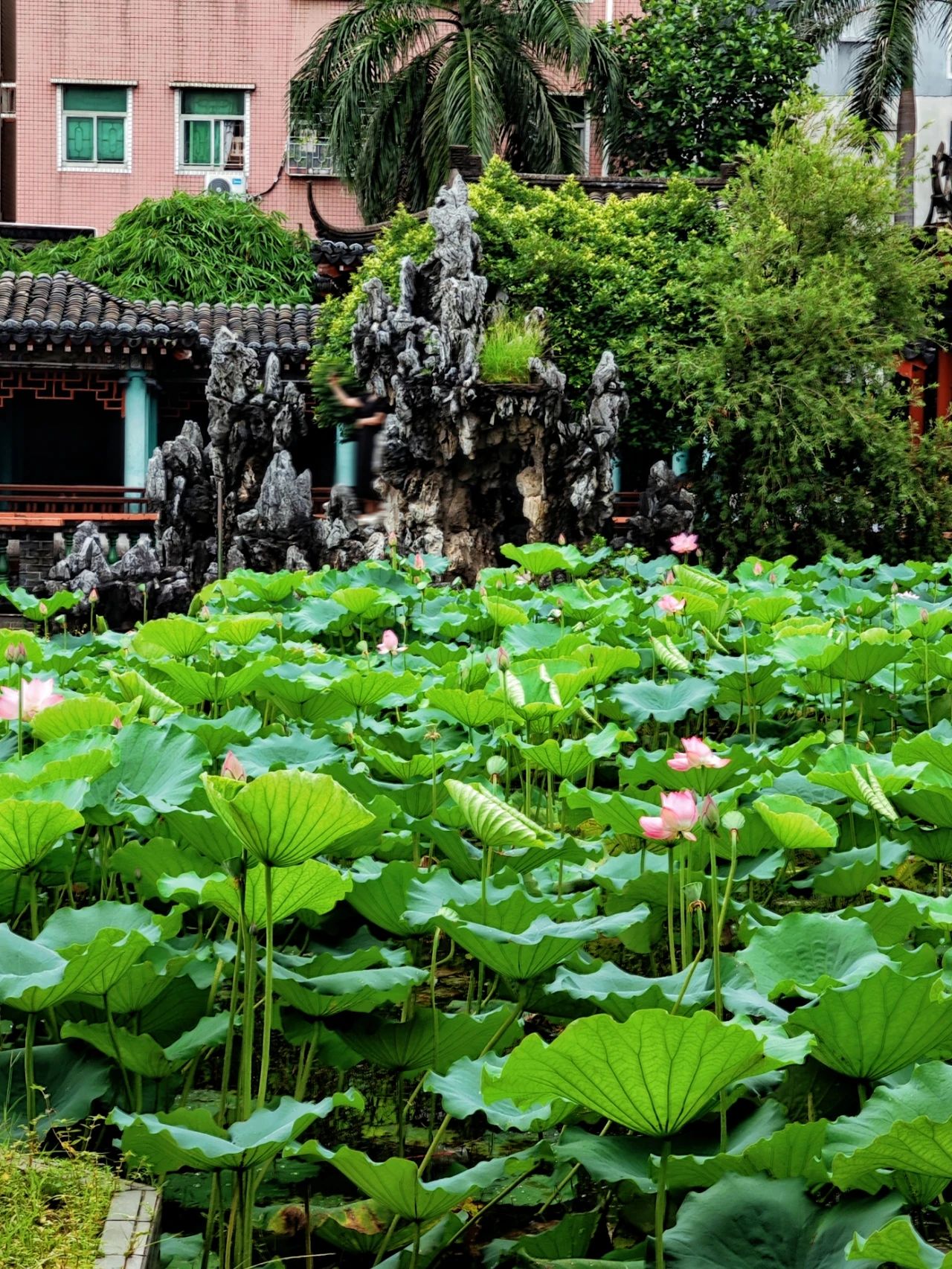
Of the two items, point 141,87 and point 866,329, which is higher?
point 141,87

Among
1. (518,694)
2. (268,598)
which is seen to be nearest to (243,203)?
(268,598)

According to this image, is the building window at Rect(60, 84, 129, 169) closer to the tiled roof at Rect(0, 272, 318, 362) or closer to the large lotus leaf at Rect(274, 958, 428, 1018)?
the tiled roof at Rect(0, 272, 318, 362)

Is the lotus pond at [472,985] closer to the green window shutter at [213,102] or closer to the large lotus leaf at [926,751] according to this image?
the large lotus leaf at [926,751]

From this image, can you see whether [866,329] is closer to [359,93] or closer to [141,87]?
[359,93]

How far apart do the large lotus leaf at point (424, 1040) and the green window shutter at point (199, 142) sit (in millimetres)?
21766

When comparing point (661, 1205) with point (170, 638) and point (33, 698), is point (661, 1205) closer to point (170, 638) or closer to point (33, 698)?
point (33, 698)

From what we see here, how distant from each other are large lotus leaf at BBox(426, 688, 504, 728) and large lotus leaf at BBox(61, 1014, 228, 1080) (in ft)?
4.64

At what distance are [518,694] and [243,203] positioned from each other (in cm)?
1864

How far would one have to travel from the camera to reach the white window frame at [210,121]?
22.0 m

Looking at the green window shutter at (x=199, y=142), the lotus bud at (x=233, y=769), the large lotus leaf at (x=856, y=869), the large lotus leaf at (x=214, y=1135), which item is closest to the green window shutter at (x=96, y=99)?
the green window shutter at (x=199, y=142)

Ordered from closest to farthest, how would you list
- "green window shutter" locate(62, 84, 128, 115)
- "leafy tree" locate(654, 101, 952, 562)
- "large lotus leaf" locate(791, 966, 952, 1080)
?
"large lotus leaf" locate(791, 966, 952, 1080) → "leafy tree" locate(654, 101, 952, 562) → "green window shutter" locate(62, 84, 128, 115)

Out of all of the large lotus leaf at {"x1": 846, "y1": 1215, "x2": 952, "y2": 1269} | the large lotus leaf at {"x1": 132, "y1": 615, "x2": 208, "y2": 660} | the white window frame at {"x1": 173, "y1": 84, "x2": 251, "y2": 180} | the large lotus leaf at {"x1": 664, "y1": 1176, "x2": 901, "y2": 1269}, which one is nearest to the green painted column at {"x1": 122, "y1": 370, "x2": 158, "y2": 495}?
the white window frame at {"x1": 173, "y1": 84, "x2": 251, "y2": 180}

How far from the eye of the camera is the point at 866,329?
13.0 meters

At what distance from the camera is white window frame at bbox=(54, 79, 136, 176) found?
21719mm
